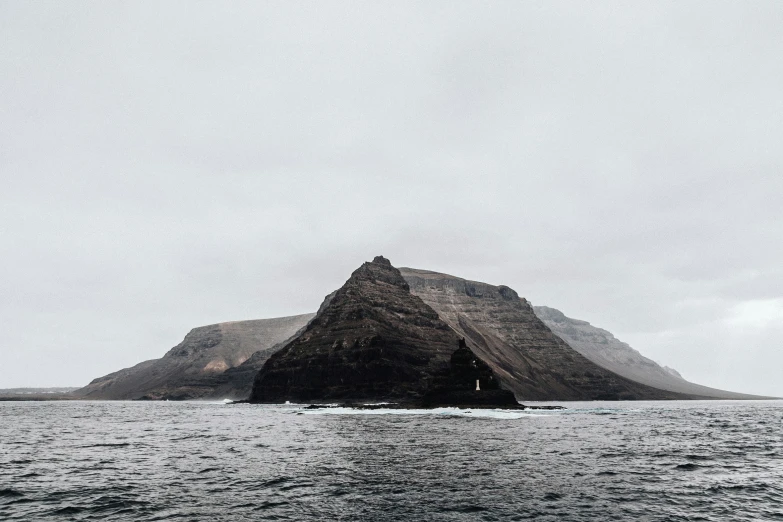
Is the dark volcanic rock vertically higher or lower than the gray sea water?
higher

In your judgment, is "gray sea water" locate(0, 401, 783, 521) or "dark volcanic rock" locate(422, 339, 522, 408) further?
"dark volcanic rock" locate(422, 339, 522, 408)

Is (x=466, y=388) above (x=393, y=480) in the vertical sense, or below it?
above

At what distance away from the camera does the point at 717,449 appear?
5812 cm

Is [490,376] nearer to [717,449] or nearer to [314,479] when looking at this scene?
[717,449]

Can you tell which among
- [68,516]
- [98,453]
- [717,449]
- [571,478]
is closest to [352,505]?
[68,516]

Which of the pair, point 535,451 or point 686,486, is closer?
point 686,486

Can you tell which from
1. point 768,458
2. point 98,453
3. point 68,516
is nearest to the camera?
point 68,516

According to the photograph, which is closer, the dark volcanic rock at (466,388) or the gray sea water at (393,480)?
the gray sea water at (393,480)

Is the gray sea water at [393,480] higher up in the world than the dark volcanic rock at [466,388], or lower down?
lower down

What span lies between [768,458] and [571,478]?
24809mm

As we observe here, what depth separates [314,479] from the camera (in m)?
39.0

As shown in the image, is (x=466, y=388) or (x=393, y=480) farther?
(x=466, y=388)

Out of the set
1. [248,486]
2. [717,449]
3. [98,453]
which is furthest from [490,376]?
[248,486]

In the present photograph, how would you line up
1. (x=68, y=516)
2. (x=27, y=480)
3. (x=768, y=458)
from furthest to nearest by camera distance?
(x=768, y=458)
(x=27, y=480)
(x=68, y=516)
